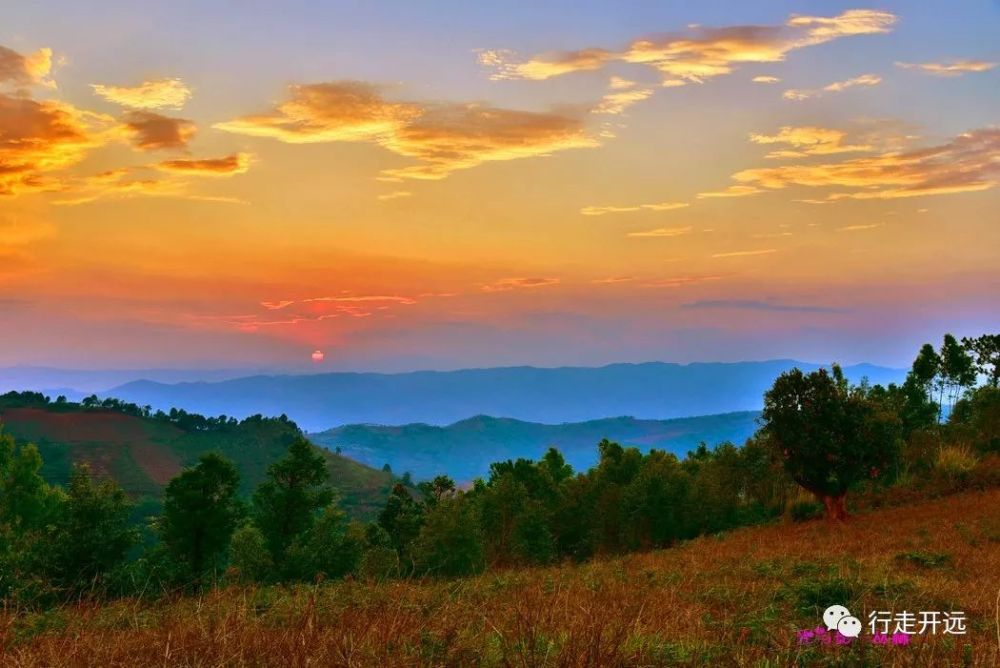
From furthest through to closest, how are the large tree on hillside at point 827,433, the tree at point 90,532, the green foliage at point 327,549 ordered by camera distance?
the green foliage at point 327,549
the tree at point 90,532
the large tree on hillside at point 827,433

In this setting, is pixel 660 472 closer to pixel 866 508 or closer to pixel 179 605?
pixel 866 508

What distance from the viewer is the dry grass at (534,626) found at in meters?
6.08

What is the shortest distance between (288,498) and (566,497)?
28.6 metres

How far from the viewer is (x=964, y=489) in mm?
41562

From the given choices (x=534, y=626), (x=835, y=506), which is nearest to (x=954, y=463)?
(x=835, y=506)

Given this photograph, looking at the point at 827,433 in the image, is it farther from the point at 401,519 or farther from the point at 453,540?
the point at 401,519

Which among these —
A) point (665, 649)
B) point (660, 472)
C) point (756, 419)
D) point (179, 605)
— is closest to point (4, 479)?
point (660, 472)

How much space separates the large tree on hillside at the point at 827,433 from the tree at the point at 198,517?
126 ft

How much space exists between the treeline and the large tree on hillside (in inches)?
3.2

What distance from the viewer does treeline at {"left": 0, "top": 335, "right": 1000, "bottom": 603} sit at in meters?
38.5

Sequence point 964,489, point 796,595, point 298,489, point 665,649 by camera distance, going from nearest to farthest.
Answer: point 665,649, point 796,595, point 964,489, point 298,489

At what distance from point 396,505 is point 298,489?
149 ft

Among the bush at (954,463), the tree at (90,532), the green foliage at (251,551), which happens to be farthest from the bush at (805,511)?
the tree at (90,532)

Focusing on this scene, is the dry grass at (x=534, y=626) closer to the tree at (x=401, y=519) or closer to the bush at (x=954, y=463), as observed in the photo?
the bush at (x=954, y=463)
